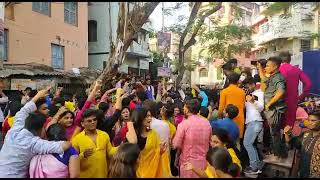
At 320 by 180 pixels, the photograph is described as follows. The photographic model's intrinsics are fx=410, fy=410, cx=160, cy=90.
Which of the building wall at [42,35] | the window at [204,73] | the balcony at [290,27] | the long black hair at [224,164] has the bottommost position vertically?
the long black hair at [224,164]

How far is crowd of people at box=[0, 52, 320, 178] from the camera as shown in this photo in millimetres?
3646

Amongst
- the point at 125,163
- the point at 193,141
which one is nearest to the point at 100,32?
the point at 193,141

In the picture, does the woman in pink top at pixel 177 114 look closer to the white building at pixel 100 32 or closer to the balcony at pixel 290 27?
the white building at pixel 100 32

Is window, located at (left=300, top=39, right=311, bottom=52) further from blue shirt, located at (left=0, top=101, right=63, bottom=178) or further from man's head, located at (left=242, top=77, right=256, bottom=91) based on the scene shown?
blue shirt, located at (left=0, top=101, right=63, bottom=178)

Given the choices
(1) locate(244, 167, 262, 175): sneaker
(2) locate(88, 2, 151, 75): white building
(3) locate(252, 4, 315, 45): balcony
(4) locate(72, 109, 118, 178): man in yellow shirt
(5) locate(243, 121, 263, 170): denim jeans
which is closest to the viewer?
(4) locate(72, 109, 118, 178): man in yellow shirt

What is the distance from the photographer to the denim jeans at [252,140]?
596cm

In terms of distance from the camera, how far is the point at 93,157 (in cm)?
410

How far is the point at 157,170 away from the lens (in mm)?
4227

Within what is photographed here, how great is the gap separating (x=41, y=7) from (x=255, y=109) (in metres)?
13.0

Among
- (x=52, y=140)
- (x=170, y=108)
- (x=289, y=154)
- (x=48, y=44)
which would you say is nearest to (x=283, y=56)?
(x=289, y=154)

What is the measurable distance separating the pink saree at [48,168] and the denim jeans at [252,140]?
10.4ft


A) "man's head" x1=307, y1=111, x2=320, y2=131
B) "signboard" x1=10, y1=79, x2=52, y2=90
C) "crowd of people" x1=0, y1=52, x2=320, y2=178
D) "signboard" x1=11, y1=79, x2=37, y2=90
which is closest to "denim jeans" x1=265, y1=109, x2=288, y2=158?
"crowd of people" x1=0, y1=52, x2=320, y2=178

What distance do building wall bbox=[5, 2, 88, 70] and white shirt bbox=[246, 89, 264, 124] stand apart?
8.31 metres

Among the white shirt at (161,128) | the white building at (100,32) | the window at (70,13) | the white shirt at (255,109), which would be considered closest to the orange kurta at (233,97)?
the white shirt at (255,109)
